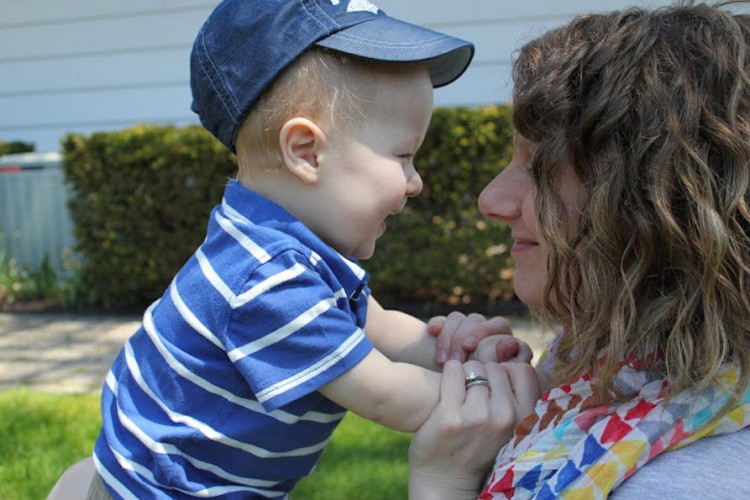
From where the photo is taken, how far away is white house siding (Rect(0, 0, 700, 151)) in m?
7.57

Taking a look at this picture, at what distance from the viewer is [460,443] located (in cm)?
167

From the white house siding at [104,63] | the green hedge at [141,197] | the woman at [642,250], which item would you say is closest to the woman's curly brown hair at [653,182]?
the woman at [642,250]

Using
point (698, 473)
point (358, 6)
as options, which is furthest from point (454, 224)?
point (698, 473)

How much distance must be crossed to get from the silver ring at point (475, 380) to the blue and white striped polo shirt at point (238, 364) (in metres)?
0.24

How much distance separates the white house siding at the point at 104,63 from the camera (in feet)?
24.8

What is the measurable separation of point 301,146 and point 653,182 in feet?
2.69

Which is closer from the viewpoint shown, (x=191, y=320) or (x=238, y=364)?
(x=238, y=364)

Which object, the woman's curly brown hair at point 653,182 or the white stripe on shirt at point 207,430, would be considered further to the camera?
the white stripe on shirt at point 207,430

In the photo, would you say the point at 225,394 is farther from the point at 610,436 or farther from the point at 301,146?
the point at 610,436

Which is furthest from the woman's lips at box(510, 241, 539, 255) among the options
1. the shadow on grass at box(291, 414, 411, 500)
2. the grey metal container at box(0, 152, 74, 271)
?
the grey metal container at box(0, 152, 74, 271)

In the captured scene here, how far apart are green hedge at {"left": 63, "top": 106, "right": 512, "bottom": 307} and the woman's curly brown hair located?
481 centimetres

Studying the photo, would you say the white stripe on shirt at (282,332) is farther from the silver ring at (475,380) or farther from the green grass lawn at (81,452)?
the green grass lawn at (81,452)

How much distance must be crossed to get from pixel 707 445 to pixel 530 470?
0.31 meters

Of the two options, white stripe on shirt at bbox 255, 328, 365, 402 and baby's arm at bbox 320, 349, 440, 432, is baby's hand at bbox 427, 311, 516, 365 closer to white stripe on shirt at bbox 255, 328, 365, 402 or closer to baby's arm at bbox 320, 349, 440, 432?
baby's arm at bbox 320, 349, 440, 432
